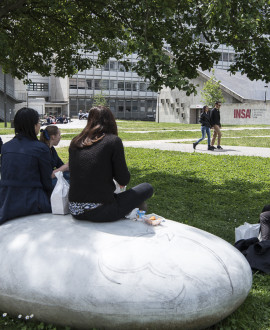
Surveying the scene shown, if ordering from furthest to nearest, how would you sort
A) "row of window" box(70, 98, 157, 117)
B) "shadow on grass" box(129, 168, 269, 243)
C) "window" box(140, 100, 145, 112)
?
"window" box(140, 100, 145, 112), "row of window" box(70, 98, 157, 117), "shadow on grass" box(129, 168, 269, 243)

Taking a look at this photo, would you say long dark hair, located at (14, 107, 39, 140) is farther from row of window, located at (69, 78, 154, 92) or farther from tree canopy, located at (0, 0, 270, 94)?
row of window, located at (69, 78, 154, 92)

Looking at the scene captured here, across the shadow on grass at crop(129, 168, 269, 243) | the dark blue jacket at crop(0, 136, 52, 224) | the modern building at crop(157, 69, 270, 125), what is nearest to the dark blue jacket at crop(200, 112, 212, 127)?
the shadow on grass at crop(129, 168, 269, 243)

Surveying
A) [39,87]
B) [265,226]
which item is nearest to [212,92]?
[39,87]

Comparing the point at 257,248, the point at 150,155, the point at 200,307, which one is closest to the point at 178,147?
the point at 150,155

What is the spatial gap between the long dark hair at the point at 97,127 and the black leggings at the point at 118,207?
→ 2.06 feet

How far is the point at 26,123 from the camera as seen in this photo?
177 inches

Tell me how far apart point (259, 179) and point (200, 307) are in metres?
8.11

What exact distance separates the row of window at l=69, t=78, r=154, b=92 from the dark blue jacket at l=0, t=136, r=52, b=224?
7778 cm

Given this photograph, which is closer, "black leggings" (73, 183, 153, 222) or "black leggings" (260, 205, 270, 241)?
"black leggings" (73, 183, 153, 222)

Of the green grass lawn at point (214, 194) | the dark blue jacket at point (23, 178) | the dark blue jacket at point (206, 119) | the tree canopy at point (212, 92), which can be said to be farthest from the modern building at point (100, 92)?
the dark blue jacket at point (23, 178)

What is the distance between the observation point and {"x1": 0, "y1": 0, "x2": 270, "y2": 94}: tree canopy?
327 inches

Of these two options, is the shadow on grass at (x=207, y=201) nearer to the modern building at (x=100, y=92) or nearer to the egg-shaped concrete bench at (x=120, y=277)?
the egg-shaped concrete bench at (x=120, y=277)

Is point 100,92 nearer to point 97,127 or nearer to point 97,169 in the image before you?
point 97,127

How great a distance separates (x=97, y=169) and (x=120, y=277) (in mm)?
1071
